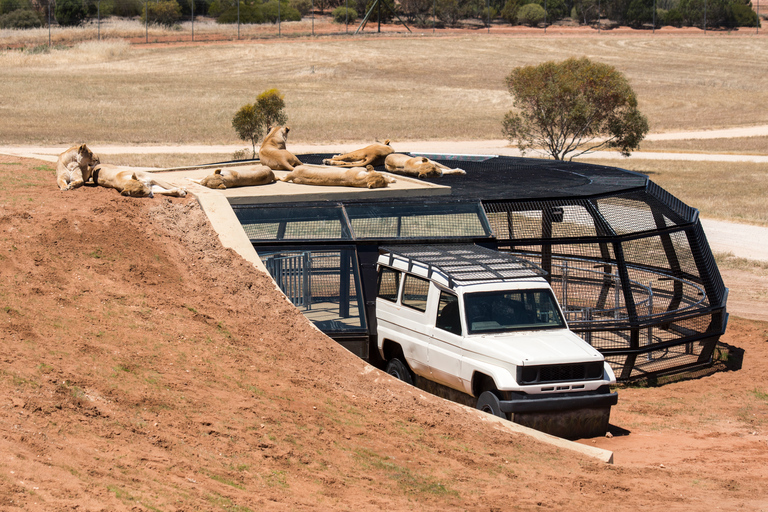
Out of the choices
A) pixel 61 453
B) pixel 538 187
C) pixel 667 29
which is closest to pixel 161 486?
pixel 61 453

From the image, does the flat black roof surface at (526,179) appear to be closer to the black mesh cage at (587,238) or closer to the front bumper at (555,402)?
the black mesh cage at (587,238)

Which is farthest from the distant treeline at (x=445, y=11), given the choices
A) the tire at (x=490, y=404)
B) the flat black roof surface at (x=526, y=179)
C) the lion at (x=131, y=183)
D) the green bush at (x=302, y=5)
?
the tire at (x=490, y=404)

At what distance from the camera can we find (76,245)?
9.61 m

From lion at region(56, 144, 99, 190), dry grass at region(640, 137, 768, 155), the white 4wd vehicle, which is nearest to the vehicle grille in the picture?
the white 4wd vehicle

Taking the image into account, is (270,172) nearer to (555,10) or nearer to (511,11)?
(511,11)

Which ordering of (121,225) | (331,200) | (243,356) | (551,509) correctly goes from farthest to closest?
1. (331,200)
2. (121,225)
3. (243,356)
4. (551,509)

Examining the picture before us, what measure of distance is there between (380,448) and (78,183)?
21.7ft

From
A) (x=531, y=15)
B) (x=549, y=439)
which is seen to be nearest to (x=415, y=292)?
(x=549, y=439)

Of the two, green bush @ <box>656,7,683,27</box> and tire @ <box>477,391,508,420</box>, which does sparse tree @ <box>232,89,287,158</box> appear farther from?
green bush @ <box>656,7,683,27</box>

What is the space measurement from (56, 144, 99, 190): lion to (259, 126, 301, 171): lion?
4.02 metres

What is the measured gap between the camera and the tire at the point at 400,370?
10219 mm

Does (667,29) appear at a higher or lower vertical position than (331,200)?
higher

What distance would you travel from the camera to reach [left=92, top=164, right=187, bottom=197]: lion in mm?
11328

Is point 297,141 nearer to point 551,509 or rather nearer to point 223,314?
point 223,314
